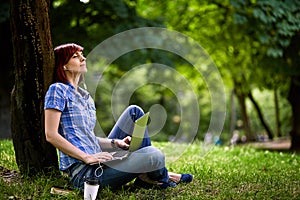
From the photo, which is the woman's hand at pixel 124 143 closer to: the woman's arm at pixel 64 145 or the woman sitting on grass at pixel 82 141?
the woman sitting on grass at pixel 82 141

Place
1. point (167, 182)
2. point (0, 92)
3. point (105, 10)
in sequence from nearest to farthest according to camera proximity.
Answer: point (167, 182)
point (105, 10)
point (0, 92)

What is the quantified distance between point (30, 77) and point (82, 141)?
3.01 ft

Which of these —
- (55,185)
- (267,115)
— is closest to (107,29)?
(55,185)

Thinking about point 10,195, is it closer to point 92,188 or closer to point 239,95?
point 92,188

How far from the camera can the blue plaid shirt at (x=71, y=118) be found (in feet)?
12.8

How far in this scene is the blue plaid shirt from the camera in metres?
3.90

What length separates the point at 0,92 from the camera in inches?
392

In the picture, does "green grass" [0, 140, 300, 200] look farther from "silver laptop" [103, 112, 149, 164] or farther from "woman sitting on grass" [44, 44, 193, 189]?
"silver laptop" [103, 112, 149, 164]

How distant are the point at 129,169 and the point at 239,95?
52.2 ft

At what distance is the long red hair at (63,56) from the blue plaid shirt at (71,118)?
0.19 m

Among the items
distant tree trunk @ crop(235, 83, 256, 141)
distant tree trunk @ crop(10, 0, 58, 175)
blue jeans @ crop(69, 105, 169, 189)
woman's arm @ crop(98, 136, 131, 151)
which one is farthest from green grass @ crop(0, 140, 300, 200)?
distant tree trunk @ crop(235, 83, 256, 141)

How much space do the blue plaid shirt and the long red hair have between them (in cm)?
19

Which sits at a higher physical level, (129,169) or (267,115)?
(129,169)

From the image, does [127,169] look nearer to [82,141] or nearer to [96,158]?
[96,158]
